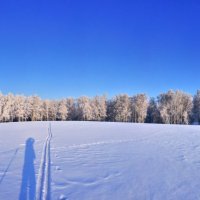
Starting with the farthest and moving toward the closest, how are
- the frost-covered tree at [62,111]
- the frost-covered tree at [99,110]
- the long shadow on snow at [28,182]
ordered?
the frost-covered tree at [62,111] → the frost-covered tree at [99,110] → the long shadow on snow at [28,182]

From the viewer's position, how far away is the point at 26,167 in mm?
11078

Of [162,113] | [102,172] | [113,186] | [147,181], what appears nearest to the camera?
[113,186]

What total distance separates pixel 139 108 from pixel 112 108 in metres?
12.1

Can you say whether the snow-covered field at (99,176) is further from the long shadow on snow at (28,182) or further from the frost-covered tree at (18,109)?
the frost-covered tree at (18,109)

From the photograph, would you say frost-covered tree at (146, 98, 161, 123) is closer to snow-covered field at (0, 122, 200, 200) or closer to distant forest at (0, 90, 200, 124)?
distant forest at (0, 90, 200, 124)

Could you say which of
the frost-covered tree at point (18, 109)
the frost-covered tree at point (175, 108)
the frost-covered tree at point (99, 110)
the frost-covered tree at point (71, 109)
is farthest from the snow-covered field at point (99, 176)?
the frost-covered tree at point (71, 109)

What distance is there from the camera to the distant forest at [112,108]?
89.2 meters

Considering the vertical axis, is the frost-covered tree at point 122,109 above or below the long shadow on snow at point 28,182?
above

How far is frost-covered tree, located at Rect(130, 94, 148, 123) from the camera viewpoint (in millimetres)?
A: 92875

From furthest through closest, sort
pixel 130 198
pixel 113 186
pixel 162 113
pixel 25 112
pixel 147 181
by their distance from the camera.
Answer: pixel 25 112 → pixel 162 113 → pixel 147 181 → pixel 113 186 → pixel 130 198

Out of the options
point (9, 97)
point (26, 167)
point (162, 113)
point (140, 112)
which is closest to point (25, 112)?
point (9, 97)

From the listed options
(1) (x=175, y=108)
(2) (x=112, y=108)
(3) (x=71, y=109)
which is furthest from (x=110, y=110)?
(1) (x=175, y=108)

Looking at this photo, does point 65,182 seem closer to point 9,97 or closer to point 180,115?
point 180,115

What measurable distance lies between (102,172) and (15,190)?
3.66m
